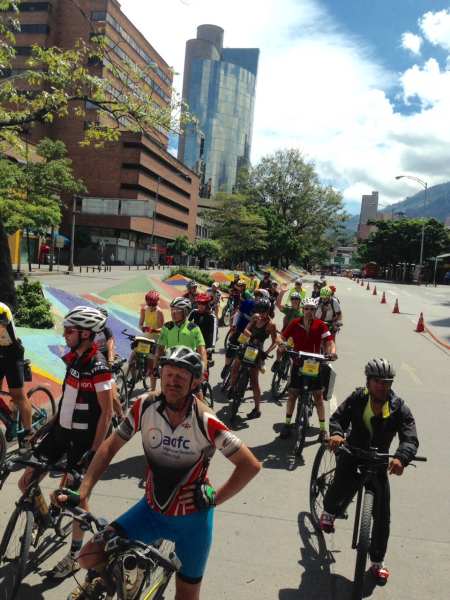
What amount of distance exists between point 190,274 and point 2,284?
57.6 ft

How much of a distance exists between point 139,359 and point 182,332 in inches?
91.5

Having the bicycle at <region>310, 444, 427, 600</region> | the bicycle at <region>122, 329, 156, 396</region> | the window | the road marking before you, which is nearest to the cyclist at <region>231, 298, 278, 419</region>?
the bicycle at <region>122, 329, 156, 396</region>

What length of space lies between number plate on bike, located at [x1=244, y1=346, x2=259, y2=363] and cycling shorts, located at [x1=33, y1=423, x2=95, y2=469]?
159 inches

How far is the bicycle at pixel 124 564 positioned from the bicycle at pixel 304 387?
4.22 m

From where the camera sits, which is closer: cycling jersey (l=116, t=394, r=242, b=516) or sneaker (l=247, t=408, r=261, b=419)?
cycling jersey (l=116, t=394, r=242, b=516)

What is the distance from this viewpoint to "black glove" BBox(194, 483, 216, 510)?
281 centimetres

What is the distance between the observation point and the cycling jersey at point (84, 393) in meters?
4.02

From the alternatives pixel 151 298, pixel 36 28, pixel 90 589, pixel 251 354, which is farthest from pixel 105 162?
pixel 90 589

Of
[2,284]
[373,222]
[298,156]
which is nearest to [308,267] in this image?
[373,222]

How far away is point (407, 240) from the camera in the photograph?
84.7 meters

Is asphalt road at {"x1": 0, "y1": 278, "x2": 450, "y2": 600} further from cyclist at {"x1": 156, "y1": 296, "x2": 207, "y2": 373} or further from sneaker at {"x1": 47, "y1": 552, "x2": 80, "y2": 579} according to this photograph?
cyclist at {"x1": 156, "y1": 296, "x2": 207, "y2": 373}

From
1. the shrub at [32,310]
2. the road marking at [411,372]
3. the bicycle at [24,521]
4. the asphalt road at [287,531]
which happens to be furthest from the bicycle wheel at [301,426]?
the shrub at [32,310]

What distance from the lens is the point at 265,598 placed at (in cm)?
378

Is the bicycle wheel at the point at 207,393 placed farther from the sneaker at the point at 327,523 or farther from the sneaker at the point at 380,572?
the sneaker at the point at 380,572
